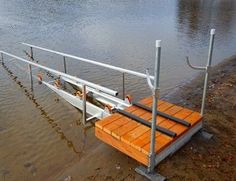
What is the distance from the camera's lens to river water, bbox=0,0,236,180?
6.16m

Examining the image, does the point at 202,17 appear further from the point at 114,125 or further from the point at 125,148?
the point at 125,148

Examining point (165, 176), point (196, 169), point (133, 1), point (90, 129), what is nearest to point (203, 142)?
point (196, 169)

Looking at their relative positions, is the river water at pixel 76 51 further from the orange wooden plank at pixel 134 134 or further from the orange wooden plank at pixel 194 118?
the orange wooden plank at pixel 194 118

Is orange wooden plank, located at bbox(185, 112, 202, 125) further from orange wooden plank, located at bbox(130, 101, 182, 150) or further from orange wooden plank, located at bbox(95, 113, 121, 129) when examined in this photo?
orange wooden plank, located at bbox(95, 113, 121, 129)

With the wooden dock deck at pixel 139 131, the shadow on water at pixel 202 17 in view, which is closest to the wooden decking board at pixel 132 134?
the wooden dock deck at pixel 139 131

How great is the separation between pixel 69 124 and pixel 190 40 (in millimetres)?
10598

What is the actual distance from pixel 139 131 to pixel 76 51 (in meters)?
8.93

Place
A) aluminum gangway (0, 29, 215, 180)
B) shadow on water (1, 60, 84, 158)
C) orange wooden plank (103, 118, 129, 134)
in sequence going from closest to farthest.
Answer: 1. aluminum gangway (0, 29, 215, 180)
2. orange wooden plank (103, 118, 129, 134)
3. shadow on water (1, 60, 84, 158)

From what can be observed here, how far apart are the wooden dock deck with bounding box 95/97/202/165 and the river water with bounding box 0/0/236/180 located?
113 cm

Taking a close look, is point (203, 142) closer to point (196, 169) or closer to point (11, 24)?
point (196, 169)

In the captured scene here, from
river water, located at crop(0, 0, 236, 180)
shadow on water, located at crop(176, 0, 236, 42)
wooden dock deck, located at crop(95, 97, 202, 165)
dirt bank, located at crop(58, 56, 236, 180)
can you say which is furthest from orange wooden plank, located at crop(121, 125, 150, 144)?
shadow on water, located at crop(176, 0, 236, 42)

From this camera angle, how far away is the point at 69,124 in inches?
279

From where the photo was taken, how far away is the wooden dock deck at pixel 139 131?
4631mm

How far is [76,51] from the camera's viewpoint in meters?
13.2
